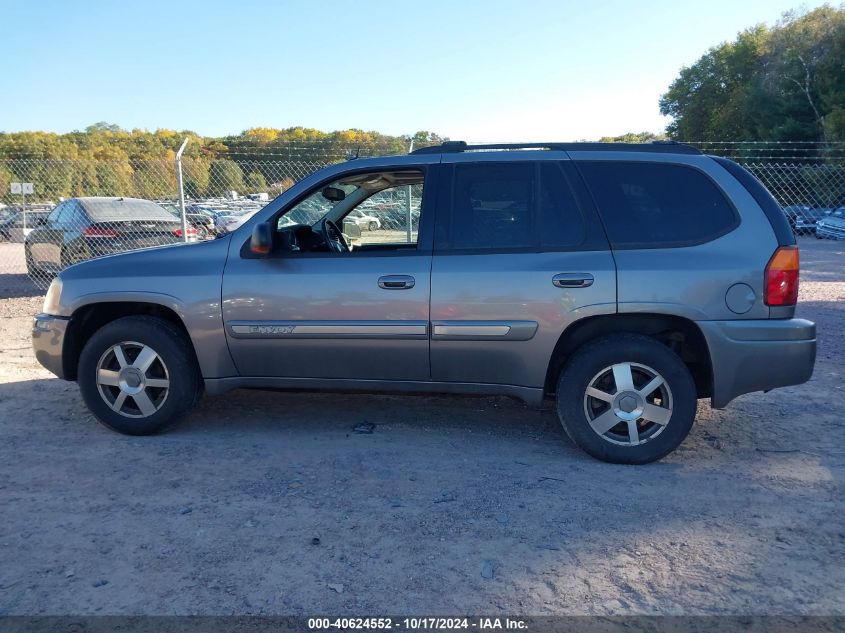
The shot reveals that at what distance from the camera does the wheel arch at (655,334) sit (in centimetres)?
408

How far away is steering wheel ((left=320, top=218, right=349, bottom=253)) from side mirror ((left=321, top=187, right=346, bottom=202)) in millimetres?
215

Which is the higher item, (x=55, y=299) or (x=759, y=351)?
(x=55, y=299)

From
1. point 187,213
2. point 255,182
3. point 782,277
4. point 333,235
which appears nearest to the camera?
point 782,277

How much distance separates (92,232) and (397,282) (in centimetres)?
687

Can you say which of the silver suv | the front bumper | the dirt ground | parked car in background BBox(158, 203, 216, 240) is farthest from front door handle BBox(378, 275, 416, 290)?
parked car in background BBox(158, 203, 216, 240)

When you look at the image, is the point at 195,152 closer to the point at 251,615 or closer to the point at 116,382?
the point at 116,382

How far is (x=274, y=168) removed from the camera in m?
11.3

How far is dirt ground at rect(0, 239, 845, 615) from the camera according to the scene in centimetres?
279

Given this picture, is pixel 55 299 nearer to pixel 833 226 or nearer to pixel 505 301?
pixel 505 301

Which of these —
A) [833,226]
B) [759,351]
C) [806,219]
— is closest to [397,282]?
[759,351]

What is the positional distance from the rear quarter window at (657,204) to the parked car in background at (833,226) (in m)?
21.8

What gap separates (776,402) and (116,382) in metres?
4.89

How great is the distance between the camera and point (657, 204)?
409cm

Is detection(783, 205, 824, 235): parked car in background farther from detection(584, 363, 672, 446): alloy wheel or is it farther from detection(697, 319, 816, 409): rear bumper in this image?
detection(584, 363, 672, 446): alloy wheel
